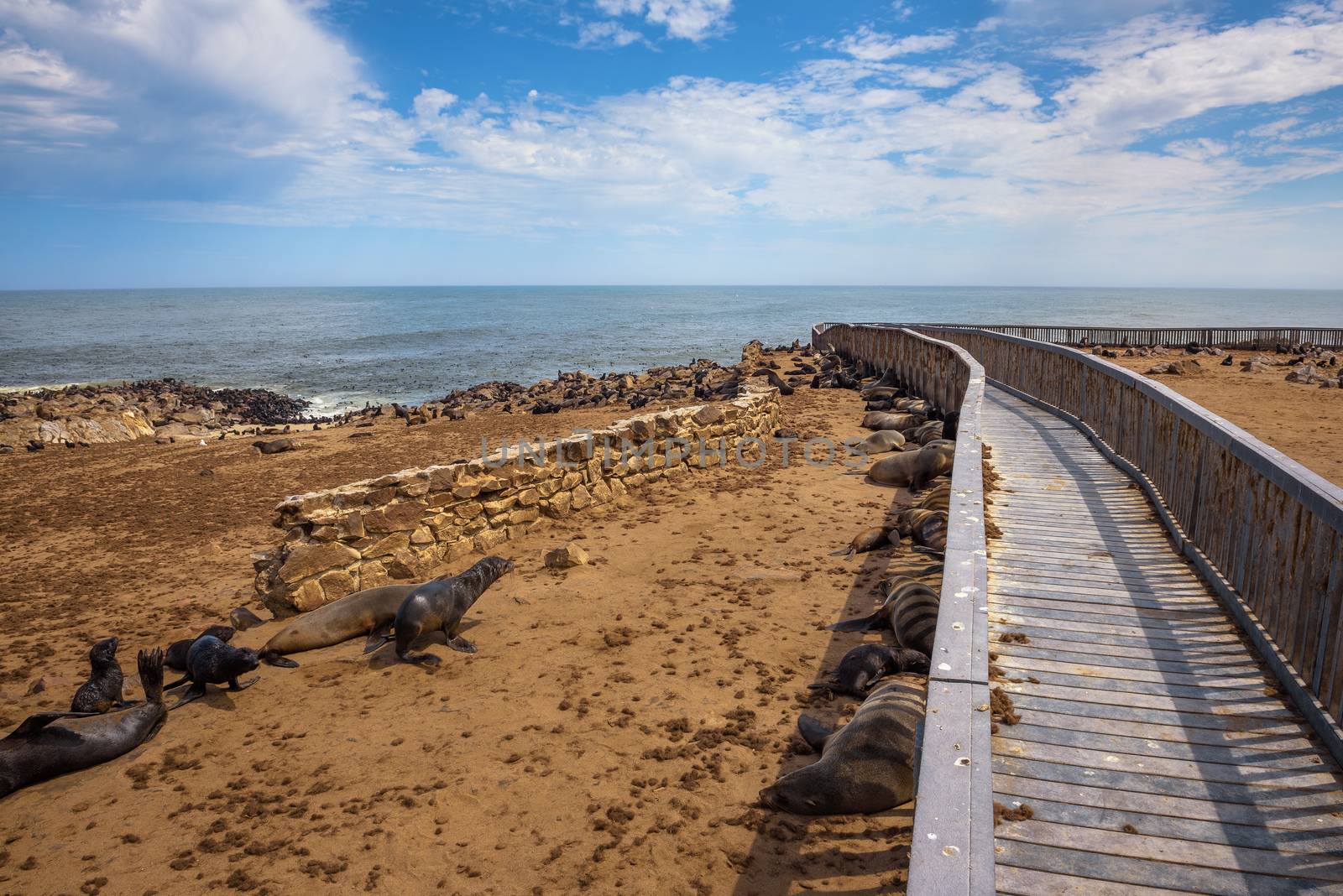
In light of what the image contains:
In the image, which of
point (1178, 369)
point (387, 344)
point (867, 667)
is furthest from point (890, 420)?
point (387, 344)

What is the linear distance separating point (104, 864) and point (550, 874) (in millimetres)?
2477

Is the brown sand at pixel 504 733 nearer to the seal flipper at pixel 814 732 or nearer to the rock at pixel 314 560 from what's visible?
the seal flipper at pixel 814 732

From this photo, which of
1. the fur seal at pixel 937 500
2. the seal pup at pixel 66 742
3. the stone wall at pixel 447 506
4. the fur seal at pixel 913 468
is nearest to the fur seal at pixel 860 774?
the seal pup at pixel 66 742

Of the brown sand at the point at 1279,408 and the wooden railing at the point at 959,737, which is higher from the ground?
the brown sand at the point at 1279,408

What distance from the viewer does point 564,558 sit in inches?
344

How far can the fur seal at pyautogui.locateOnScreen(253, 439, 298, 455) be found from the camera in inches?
714

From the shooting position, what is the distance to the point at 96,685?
572cm

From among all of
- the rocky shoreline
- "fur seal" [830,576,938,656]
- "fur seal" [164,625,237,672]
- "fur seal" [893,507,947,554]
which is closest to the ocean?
the rocky shoreline

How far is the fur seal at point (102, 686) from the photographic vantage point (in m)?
5.63

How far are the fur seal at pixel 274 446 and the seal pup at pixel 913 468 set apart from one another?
1394cm

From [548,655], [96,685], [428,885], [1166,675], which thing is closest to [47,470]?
[96,685]

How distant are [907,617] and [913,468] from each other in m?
6.14

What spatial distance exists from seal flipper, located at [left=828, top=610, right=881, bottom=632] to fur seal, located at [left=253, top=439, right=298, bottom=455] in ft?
51.3

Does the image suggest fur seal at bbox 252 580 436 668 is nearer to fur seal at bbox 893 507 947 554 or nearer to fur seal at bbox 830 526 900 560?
fur seal at bbox 830 526 900 560
